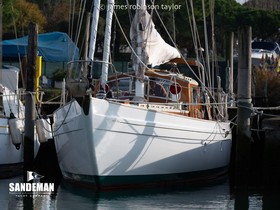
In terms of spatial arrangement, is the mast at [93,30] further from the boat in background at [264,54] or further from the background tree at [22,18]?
the background tree at [22,18]

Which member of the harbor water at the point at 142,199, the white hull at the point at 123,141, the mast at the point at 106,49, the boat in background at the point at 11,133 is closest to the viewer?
the harbor water at the point at 142,199

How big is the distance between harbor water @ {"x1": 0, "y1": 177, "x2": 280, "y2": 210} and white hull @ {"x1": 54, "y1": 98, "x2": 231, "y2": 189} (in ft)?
1.33

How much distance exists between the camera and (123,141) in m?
17.5

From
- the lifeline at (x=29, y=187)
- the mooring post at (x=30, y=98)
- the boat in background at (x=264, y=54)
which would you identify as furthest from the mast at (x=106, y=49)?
the boat in background at (x=264, y=54)

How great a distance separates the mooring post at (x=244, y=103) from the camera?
64.3 ft

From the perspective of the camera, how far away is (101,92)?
17.5 metres

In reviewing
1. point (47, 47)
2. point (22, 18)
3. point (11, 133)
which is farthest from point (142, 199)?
point (22, 18)

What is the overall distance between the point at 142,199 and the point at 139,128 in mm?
1522

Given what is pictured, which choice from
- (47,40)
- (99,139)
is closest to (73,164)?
(99,139)

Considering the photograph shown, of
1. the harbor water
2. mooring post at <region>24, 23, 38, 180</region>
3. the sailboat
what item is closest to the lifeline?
the harbor water

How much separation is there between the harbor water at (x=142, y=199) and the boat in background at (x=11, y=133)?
47.2 inches

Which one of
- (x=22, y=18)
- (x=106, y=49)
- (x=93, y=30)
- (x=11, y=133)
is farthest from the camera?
(x=22, y=18)

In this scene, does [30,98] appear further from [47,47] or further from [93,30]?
[47,47]

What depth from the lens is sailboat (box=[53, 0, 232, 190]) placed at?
17.3 meters
